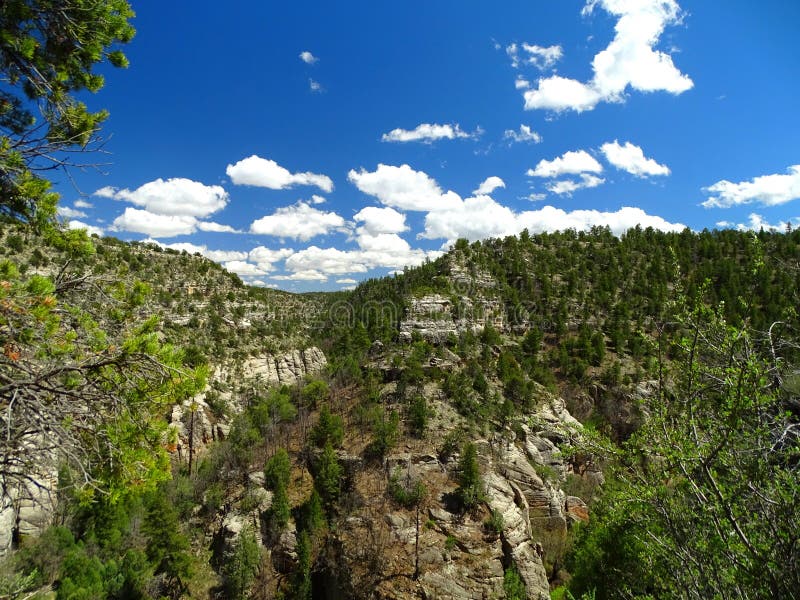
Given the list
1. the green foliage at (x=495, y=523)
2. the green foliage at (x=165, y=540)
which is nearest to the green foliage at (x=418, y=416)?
the green foliage at (x=495, y=523)

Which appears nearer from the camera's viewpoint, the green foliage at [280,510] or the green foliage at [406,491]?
the green foliage at [406,491]

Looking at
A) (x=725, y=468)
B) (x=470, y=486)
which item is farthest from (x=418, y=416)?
(x=725, y=468)

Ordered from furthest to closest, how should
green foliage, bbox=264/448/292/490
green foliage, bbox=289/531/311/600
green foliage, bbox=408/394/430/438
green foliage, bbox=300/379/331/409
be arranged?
green foliage, bbox=300/379/331/409 < green foliage, bbox=408/394/430/438 < green foliage, bbox=264/448/292/490 < green foliage, bbox=289/531/311/600

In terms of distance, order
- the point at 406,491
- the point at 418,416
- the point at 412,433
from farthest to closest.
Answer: the point at 412,433 → the point at 418,416 → the point at 406,491

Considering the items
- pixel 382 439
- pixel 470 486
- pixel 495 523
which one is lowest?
pixel 495 523

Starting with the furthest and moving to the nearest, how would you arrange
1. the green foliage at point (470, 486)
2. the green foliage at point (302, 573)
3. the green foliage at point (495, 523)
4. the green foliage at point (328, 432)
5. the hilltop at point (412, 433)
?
the green foliage at point (328, 432), the green foliage at point (470, 486), the green foliage at point (302, 573), the green foliage at point (495, 523), the hilltop at point (412, 433)

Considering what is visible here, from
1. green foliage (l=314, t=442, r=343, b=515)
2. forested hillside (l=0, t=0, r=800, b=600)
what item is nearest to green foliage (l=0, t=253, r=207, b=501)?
forested hillside (l=0, t=0, r=800, b=600)

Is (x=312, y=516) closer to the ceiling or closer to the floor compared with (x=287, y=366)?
closer to the floor

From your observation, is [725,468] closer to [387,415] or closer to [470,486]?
[470,486]

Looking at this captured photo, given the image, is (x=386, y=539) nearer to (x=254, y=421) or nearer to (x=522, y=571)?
(x=522, y=571)

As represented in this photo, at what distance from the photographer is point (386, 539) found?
2941cm

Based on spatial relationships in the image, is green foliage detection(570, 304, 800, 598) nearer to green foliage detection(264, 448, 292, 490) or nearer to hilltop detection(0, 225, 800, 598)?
hilltop detection(0, 225, 800, 598)

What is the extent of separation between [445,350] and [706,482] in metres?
48.3

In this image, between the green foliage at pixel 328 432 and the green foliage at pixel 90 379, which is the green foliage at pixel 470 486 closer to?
the green foliage at pixel 328 432
